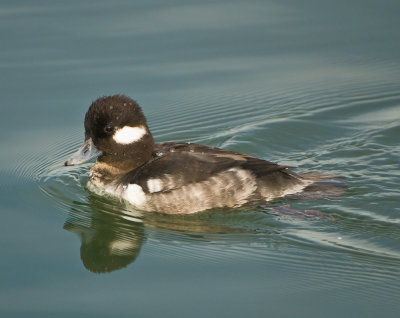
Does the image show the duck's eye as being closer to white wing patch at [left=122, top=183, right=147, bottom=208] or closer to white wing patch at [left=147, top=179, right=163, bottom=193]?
white wing patch at [left=122, top=183, right=147, bottom=208]

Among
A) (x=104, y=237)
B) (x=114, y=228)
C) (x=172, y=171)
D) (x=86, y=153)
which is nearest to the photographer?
(x=104, y=237)

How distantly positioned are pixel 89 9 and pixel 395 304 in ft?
28.4

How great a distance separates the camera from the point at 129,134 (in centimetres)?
909

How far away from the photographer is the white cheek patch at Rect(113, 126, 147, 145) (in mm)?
9062

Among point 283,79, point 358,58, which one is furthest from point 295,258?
point 358,58

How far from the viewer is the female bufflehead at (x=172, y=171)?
8.73 meters

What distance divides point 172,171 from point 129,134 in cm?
78

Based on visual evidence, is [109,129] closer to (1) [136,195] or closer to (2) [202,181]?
(1) [136,195]

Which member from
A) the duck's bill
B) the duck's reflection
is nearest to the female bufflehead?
the duck's bill

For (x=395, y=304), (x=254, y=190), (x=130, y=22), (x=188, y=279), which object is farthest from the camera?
(x=130, y=22)

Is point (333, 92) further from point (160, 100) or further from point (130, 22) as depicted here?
point (130, 22)

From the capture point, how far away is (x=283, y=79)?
11.8m

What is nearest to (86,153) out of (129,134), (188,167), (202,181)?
(129,134)

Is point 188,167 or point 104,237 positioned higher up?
point 188,167
